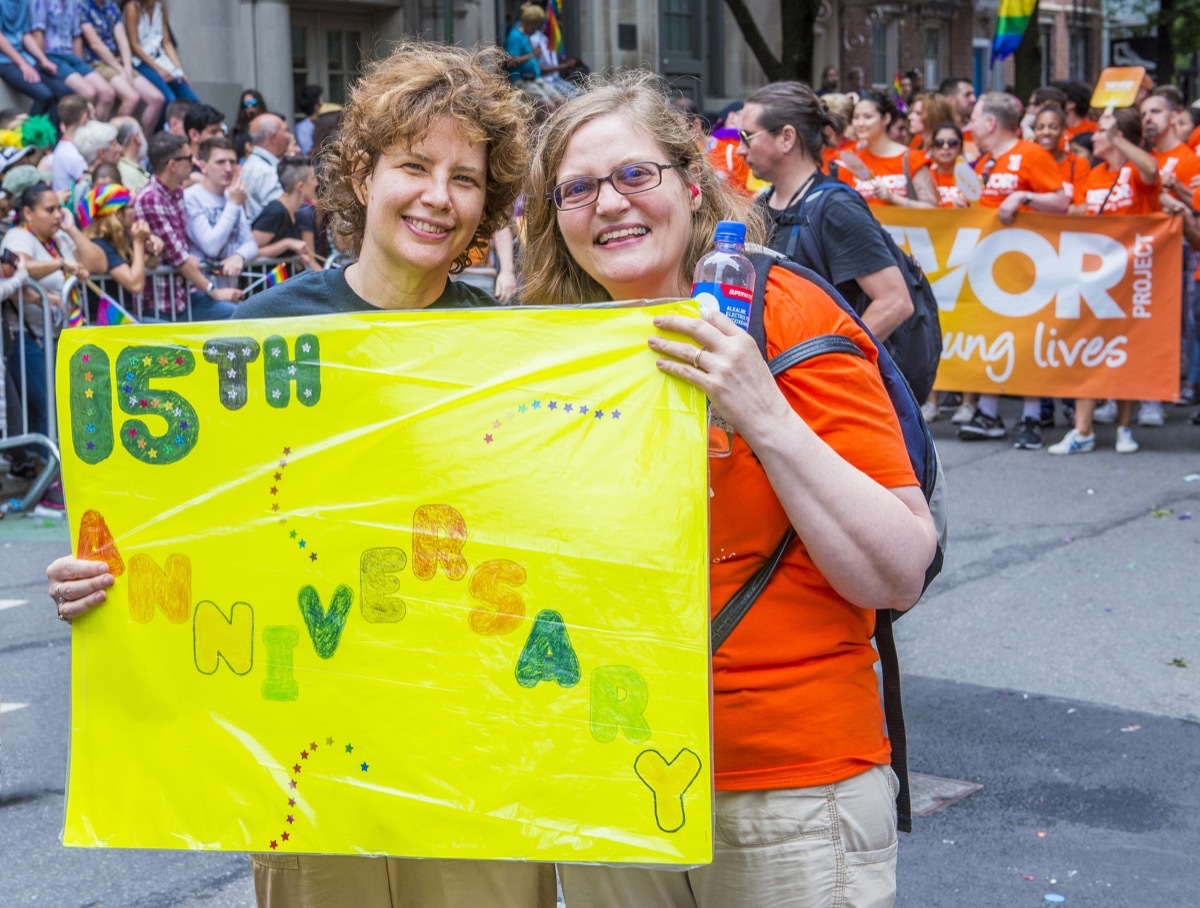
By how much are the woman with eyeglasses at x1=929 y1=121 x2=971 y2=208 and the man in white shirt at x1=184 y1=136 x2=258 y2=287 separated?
4960 millimetres

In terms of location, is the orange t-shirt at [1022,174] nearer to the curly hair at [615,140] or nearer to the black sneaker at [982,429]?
the black sneaker at [982,429]

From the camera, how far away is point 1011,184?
1043cm

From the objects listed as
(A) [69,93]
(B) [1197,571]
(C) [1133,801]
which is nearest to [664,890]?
(C) [1133,801]

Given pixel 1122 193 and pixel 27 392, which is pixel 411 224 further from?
pixel 1122 193

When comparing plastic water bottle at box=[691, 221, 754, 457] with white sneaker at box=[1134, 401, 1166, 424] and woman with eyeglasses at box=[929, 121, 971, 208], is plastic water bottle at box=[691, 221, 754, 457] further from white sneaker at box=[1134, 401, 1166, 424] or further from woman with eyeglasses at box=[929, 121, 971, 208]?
white sneaker at box=[1134, 401, 1166, 424]

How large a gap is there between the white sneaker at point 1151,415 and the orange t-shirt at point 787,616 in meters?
9.58

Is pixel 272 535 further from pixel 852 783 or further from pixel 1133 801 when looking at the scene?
pixel 1133 801

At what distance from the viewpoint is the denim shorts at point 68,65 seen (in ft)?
44.5

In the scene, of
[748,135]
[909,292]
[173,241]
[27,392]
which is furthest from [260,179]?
[909,292]

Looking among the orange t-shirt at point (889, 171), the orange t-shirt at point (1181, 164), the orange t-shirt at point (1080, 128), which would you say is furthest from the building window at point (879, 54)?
the orange t-shirt at point (889, 171)

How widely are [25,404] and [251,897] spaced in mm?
5658

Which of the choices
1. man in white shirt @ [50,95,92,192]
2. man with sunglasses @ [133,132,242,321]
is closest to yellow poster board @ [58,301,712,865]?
man with sunglasses @ [133,132,242,321]

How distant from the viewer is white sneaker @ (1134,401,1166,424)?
10984mm

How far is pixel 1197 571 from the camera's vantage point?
23.0ft
